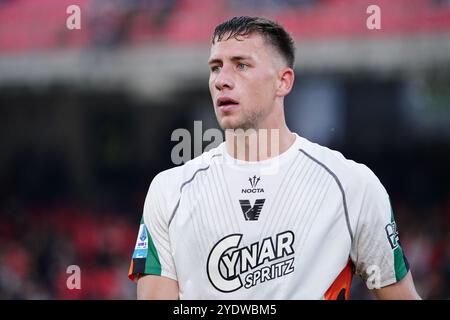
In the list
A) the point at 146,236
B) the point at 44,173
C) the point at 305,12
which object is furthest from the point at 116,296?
the point at 146,236

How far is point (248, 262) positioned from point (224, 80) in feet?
2.57

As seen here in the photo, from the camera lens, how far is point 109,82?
48.1ft

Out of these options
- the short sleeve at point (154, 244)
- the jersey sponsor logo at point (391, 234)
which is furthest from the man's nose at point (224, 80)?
the jersey sponsor logo at point (391, 234)

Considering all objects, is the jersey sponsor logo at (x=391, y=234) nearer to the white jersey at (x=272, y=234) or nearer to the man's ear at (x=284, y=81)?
the white jersey at (x=272, y=234)

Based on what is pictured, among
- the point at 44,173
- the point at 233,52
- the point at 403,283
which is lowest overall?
the point at 44,173

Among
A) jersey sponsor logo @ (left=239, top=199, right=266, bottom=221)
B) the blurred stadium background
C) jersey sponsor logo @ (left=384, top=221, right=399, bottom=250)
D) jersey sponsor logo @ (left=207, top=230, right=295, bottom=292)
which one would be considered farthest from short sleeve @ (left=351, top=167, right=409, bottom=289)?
the blurred stadium background

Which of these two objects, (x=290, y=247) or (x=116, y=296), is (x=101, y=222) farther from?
(x=290, y=247)

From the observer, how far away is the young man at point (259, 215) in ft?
11.4

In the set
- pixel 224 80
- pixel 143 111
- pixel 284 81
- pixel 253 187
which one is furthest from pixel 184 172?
pixel 143 111

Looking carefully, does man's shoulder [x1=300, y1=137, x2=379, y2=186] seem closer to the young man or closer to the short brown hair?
the young man

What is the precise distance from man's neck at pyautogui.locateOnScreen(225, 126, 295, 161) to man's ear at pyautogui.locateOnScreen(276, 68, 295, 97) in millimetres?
191

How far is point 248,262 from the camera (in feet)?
11.4

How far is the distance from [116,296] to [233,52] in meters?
8.87

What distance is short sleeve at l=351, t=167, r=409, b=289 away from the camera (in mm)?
3510
